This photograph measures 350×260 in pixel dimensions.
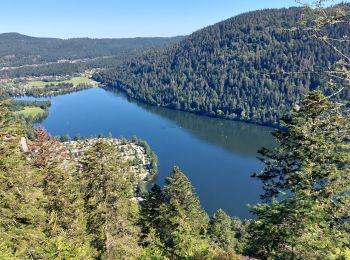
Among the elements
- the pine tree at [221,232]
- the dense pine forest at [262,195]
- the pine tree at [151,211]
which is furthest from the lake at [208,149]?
the dense pine forest at [262,195]

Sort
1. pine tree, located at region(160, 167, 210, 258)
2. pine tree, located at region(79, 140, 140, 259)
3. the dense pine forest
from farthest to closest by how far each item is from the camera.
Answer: pine tree, located at region(160, 167, 210, 258), pine tree, located at region(79, 140, 140, 259), the dense pine forest

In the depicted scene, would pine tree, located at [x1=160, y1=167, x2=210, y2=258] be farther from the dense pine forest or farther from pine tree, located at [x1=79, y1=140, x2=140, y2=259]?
the dense pine forest

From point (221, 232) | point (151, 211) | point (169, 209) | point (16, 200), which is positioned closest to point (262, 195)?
point (16, 200)

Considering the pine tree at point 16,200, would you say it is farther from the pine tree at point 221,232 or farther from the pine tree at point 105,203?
the pine tree at point 221,232

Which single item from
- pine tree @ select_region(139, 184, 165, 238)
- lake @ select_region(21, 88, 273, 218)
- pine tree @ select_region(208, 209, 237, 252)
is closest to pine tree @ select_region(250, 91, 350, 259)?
pine tree @ select_region(139, 184, 165, 238)

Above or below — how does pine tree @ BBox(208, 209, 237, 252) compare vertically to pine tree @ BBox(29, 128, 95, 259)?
below

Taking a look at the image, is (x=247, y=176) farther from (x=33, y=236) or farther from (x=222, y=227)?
(x=33, y=236)
